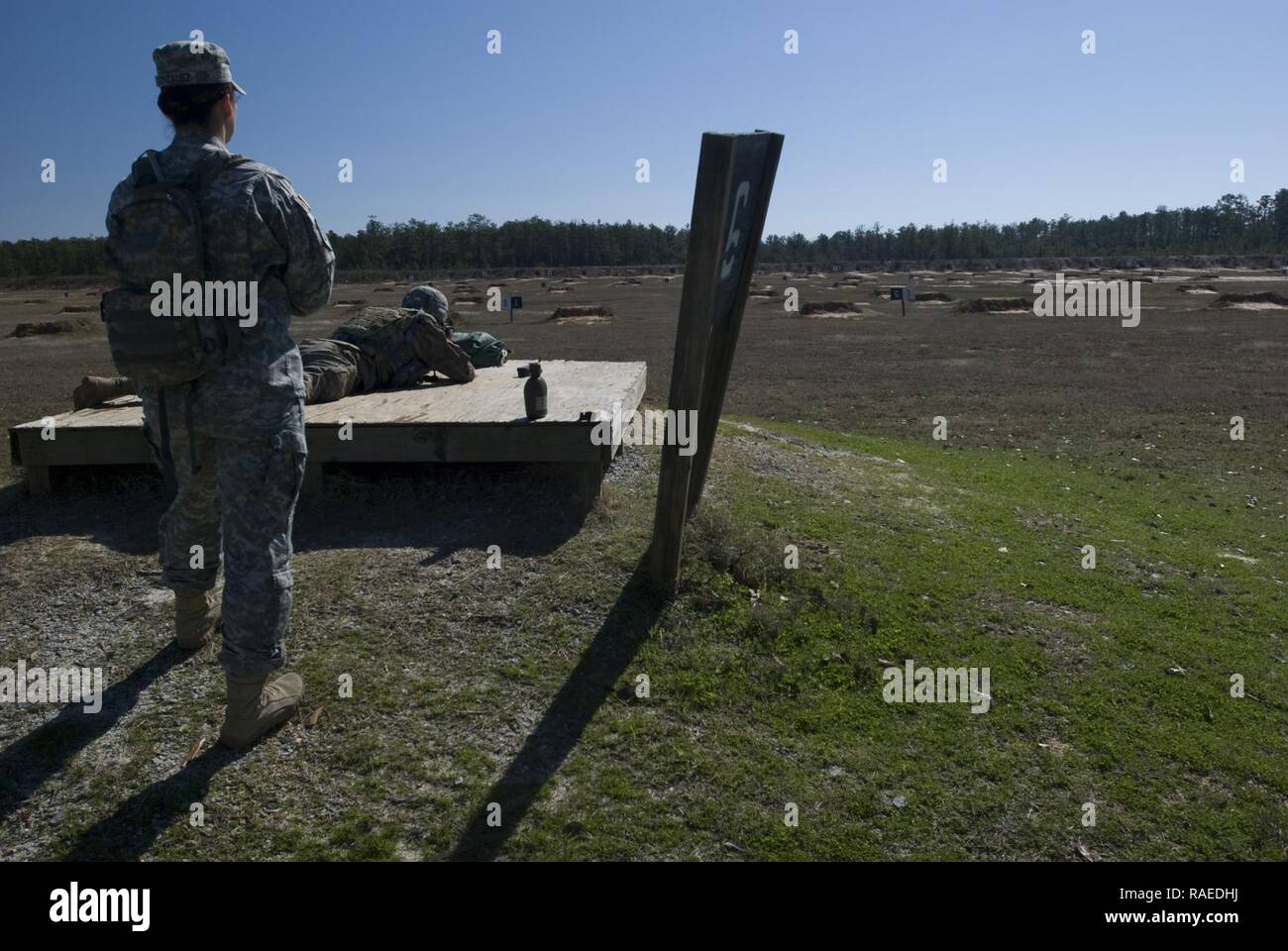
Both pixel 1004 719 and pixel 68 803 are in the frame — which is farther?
pixel 1004 719

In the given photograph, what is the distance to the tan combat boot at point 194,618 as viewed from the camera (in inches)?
157

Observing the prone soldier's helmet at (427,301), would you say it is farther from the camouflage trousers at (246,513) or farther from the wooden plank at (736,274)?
the camouflage trousers at (246,513)

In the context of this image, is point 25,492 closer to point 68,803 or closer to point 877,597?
point 68,803

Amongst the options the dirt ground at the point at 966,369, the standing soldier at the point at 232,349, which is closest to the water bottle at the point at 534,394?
the standing soldier at the point at 232,349

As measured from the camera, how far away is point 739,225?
13.8ft

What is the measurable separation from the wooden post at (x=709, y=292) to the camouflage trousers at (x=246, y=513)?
172cm

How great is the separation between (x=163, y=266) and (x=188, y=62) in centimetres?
69

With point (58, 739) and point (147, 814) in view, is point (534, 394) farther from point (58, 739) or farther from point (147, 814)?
point (147, 814)

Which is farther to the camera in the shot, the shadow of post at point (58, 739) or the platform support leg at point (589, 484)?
the platform support leg at point (589, 484)

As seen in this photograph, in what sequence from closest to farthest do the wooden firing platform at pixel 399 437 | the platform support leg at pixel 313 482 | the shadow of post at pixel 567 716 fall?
1. the shadow of post at pixel 567 716
2. the wooden firing platform at pixel 399 437
3. the platform support leg at pixel 313 482

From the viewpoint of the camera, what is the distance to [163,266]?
3102mm

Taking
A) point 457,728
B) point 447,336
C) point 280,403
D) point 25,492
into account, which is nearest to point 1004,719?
point 457,728

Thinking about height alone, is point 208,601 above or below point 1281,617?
above
